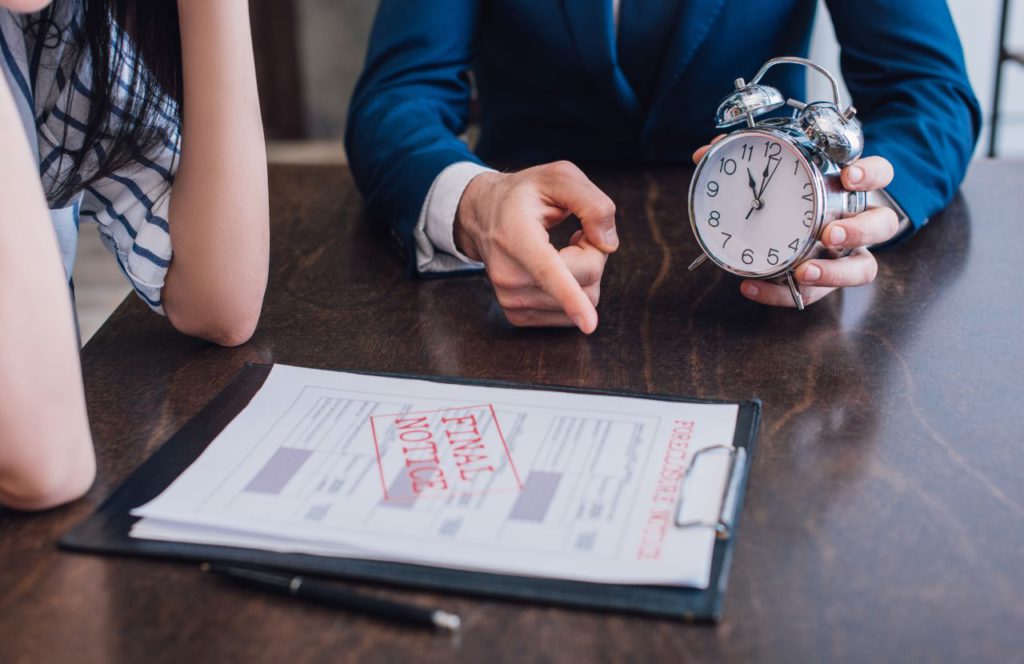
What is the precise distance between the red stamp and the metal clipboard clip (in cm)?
10

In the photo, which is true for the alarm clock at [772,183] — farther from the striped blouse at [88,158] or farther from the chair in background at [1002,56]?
the chair in background at [1002,56]

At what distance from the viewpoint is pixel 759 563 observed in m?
0.57

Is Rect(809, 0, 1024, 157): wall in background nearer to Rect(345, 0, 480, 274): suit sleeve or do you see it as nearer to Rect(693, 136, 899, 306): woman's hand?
Rect(345, 0, 480, 274): suit sleeve

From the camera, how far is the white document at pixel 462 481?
58 centimetres

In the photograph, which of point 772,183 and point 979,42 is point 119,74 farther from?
point 979,42

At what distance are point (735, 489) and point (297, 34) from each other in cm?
394

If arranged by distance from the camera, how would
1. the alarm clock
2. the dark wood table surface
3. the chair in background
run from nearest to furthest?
the dark wood table surface → the alarm clock → the chair in background

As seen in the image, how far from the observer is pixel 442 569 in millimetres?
568

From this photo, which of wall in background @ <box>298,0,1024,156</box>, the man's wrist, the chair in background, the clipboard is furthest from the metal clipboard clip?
wall in background @ <box>298,0,1024,156</box>

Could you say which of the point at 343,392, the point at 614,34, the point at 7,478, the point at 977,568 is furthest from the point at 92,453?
the point at 614,34

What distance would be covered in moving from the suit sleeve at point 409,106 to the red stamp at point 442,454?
0.37m

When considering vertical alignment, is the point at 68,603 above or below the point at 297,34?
above

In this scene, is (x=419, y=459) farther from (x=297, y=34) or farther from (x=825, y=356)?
(x=297, y=34)

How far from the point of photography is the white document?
58 centimetres
